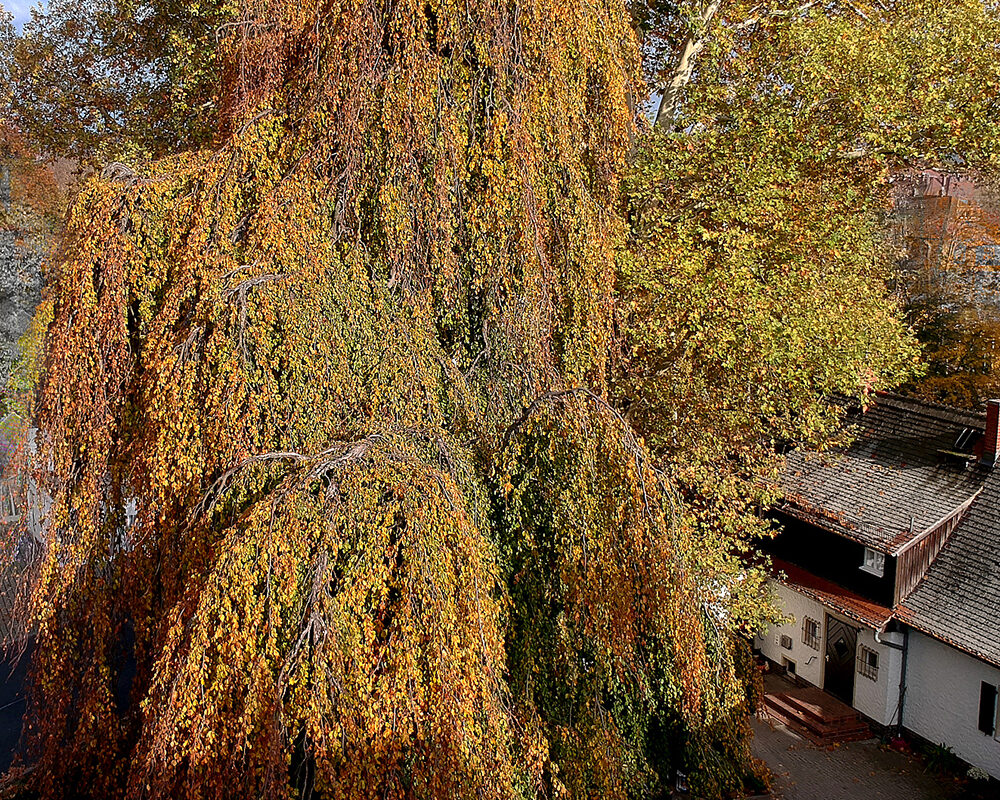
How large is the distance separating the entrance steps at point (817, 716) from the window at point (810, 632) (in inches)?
32.1

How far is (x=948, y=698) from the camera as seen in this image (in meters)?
11.6

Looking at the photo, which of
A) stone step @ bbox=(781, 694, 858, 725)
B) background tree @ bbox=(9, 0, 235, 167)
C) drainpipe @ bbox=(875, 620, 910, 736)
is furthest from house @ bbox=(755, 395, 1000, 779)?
background tree @ bbox=(9, 0, 235, 167)

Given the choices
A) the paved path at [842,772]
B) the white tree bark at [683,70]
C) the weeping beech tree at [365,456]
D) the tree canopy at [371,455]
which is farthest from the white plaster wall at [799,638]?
the white tree bark at [683,70]

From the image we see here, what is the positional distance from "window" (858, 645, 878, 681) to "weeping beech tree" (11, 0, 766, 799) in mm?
7123

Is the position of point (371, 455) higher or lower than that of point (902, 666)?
higher

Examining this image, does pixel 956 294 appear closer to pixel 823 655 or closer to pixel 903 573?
pixel 903 573

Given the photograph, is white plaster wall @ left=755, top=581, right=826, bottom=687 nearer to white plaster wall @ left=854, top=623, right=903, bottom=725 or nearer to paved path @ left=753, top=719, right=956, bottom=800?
white plaster wall @ left=854, top=623, right=903, bottom=725

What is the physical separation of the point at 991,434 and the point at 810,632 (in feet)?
15.3

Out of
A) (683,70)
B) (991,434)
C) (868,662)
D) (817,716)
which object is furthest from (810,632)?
(683,70)

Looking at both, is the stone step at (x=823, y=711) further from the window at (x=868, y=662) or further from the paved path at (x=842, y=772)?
the window at (x=868, y=662)

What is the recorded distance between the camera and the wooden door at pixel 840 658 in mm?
13133

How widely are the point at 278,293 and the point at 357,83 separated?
6.42ft

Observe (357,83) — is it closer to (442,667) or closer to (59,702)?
(442,667)

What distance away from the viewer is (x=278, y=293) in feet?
18.7
